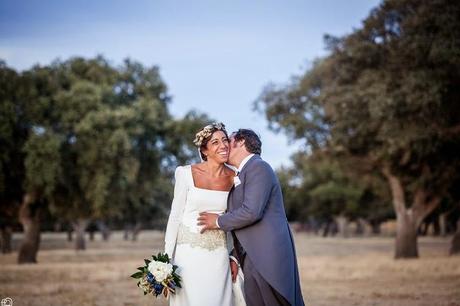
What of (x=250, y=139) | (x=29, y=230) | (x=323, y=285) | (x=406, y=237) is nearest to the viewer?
(x=250, y=139)

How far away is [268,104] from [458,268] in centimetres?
1195

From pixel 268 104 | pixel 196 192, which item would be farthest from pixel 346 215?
pixel 196 192

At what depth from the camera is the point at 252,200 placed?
610 cm

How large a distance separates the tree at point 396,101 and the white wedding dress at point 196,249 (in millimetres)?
13529

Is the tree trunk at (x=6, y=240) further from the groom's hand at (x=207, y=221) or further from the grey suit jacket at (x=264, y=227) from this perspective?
the grey suit jacket at (x=264, y=227)

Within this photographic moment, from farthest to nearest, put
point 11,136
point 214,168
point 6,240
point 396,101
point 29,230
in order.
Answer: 1. point 6,240
2. point 29,230
3. point 11,136
4. point 396,101
5. point 214,168

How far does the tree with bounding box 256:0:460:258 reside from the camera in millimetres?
19438

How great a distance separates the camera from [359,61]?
960 inches

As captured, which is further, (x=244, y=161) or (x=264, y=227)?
(x=244, y=161)

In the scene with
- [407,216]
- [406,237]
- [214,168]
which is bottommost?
[406,237]

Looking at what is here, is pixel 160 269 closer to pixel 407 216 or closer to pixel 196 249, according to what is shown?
pixel 196 249

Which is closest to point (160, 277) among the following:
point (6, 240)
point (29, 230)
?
point (29, 230)

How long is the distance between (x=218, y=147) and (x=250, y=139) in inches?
12.8

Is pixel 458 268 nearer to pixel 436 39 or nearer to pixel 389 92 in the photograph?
pixel 389 92
